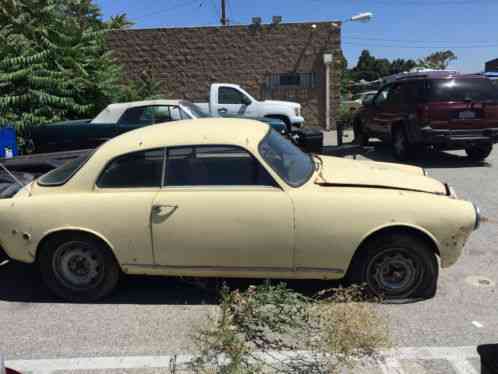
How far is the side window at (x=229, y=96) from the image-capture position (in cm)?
1439

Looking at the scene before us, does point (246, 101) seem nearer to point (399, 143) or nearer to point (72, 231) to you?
point (399, 143)

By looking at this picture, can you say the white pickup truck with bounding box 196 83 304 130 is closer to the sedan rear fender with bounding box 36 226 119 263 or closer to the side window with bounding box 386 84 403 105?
the side window with bounding box 386 84 403 105

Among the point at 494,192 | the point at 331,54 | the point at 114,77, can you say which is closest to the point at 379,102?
the point at 494,192

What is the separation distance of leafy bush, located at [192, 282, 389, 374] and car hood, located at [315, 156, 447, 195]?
100cm

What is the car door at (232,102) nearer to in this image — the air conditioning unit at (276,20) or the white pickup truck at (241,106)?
the white pickup truck at (241,106)

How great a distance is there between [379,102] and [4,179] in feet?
30.4

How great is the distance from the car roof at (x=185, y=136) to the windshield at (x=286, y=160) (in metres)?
0.11

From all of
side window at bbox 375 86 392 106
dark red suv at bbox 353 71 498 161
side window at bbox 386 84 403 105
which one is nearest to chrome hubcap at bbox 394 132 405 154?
dark red suv at bbox 353 71 498 161

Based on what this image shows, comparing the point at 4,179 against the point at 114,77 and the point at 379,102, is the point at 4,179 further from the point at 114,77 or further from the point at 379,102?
the point at 114,77

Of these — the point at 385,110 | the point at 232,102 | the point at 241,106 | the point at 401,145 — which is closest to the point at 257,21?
the point at 232,102

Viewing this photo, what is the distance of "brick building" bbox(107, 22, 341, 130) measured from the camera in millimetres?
19234

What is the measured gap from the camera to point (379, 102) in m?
12.3

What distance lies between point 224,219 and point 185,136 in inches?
32.7

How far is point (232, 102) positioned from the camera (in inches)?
569
